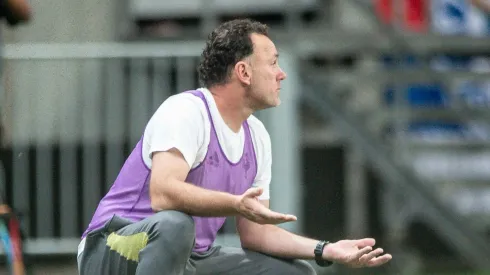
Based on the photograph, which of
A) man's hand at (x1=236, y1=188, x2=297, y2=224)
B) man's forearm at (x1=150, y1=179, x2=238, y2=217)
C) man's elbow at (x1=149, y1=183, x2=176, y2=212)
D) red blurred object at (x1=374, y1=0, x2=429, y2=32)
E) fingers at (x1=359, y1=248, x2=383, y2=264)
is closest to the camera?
man's hand at (x1=236, y1=188, x2=297, y2=224)

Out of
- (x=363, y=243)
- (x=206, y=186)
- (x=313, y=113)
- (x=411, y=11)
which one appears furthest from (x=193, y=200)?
(x=313, y=113)

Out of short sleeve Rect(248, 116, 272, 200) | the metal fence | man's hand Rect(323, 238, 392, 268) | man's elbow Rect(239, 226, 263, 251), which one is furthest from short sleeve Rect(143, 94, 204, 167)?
the metal fence

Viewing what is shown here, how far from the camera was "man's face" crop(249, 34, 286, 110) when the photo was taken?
16.4 feet

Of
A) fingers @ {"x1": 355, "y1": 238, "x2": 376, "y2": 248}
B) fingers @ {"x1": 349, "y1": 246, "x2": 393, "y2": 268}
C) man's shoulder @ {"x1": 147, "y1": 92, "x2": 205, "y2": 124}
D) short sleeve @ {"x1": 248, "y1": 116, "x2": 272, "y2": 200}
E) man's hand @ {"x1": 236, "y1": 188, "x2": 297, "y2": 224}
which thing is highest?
man's shoulder @ {"x1": 147, "y1": 92, "x2": 205, "y2": 124}

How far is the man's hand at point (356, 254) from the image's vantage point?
15.5 ft

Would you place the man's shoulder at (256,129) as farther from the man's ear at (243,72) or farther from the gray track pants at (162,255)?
the gray track pants at (162,255)

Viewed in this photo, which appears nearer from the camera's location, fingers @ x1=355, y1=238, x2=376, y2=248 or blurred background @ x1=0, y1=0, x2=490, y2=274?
fingers @ x1=355, y1=238, x2=376, y2=248

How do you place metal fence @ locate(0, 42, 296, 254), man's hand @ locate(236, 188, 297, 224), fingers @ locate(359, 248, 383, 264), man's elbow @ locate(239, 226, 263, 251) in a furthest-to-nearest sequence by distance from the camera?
metal fence @ locate(0, 42, 296, 254), man's elbow @ locate(239, 226, 263, 251), fingers @ locate(359, 248, 383, 264), man's hand @ locate(236, 188, 297, 224)

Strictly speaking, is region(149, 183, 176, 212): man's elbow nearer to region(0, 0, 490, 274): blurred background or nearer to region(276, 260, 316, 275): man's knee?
region(276, 260, 316, 275): man's knee

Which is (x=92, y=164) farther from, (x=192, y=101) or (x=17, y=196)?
Result: (x=192, y=101)

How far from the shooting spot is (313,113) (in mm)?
11547

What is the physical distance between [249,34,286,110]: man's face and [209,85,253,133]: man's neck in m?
0.04

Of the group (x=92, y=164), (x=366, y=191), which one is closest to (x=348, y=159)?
(x=366, y=191)

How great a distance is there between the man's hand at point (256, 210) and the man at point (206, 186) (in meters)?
0.15
